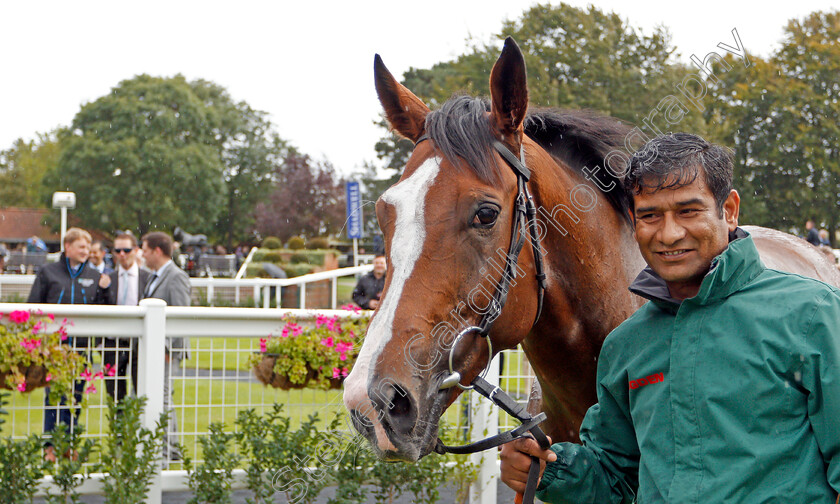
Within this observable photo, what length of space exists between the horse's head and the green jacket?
1.30ft

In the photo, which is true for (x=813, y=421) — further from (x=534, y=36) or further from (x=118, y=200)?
(x=118, y=200)

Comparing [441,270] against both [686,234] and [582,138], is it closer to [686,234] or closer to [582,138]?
[686,234]

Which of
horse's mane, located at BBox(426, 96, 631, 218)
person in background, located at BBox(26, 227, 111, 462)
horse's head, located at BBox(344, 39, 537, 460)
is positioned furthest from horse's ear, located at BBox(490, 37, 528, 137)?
person in background, located at BBox(26, 227, 111, 462)

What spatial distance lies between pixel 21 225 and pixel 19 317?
60.9 m

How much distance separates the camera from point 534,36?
1911 centimetres

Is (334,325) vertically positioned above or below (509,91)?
below

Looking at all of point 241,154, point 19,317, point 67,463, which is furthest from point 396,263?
point 241,154

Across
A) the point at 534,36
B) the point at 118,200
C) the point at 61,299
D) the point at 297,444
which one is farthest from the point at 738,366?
the point at 118,200

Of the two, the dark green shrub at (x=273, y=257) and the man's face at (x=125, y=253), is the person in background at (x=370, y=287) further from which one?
the dark green shrub at (x=273, y=257)

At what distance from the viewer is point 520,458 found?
165 centimetres

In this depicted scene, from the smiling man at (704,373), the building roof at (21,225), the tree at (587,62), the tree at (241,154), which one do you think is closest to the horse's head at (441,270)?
the smiling man at (704,373)

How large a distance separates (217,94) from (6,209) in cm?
2156

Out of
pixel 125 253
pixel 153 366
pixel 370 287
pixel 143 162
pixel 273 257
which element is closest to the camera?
pixel 153 366

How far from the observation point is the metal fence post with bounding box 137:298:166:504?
3.69m
